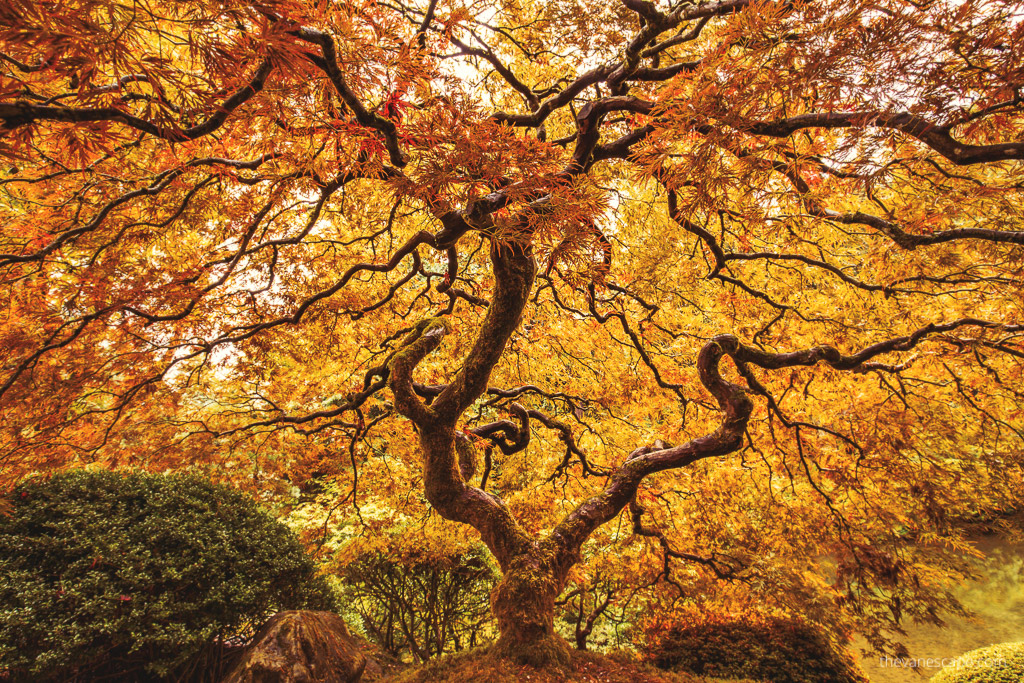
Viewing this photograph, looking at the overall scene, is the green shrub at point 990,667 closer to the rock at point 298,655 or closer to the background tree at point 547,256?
the background tree at point 547,256

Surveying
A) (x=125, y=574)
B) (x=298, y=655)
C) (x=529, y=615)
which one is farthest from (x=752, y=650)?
(x=125, y=574)

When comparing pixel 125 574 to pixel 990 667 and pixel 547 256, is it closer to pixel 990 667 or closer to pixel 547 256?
pixel 547 256

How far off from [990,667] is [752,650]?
209 centimetres

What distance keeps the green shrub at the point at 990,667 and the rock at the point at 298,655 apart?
5689 mm

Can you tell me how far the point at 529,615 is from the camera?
2.79m

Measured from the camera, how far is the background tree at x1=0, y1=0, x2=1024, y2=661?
1421mm

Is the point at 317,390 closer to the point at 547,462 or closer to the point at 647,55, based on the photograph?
the point at 547,462

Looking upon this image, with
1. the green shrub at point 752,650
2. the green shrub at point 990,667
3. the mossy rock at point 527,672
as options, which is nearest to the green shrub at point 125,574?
the mossy rock at point 527,672

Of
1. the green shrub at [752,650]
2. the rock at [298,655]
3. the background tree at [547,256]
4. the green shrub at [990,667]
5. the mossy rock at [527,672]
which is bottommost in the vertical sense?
the green shrub at [990,667]

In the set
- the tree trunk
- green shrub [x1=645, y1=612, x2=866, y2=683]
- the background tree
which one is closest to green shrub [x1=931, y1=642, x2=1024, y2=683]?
green shrub [x1=645, y1=612, x2=866, y2=683]

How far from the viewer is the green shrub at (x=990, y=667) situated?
13.4 feet

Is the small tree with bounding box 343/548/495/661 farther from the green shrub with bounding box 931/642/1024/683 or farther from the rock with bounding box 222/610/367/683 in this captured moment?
the green shrub with bounding box 931/642/1024/683

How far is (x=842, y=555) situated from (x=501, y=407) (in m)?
3.23

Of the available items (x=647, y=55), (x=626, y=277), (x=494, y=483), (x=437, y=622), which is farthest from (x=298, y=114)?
(x=437, y=622)
